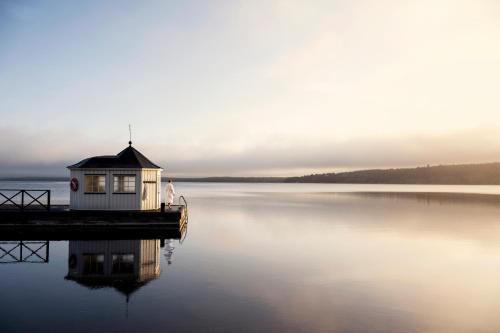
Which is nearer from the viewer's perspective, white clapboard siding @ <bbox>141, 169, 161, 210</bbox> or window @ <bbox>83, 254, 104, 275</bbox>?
window @ <bbox>83, 254, 104, 275</bbox>

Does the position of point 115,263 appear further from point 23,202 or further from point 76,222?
point 23,202

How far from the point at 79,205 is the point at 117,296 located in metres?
15.5

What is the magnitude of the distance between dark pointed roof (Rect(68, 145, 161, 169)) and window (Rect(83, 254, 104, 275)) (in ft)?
26.4

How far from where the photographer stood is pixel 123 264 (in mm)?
17812

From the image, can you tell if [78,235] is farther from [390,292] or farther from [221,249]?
[390,292]

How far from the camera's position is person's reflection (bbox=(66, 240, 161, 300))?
1486cm

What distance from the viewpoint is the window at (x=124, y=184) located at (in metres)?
26.7

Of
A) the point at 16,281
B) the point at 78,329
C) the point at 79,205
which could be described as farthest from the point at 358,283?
the point at 79,205

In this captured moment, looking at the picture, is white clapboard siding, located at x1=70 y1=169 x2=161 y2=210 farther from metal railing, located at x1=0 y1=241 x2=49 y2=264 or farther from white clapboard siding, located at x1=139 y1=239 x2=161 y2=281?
metal railing, located at x1=0 y1=241 x2=49 y2=264

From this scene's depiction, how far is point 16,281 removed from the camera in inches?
591

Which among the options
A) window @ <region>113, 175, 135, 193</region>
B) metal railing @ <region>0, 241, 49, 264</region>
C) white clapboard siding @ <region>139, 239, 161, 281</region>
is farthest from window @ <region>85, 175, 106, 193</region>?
white clapboard siding @ <region>139, 239, 161, 281</region>

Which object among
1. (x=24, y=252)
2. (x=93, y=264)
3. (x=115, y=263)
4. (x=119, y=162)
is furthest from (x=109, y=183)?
(x=115, y=263)

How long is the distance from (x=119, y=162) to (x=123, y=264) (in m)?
10.6

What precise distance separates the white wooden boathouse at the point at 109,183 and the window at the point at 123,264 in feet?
25.5
